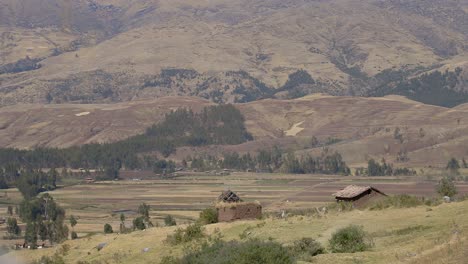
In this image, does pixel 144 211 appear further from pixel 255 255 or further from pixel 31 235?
pixel 255 255

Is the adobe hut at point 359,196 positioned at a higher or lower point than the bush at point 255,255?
higher

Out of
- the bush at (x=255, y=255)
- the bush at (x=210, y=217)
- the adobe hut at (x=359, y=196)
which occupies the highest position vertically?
the adobe hut at (x=359, y=196)

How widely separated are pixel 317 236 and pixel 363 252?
10481 mm

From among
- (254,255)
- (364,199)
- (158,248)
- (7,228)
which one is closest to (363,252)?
(254,255)

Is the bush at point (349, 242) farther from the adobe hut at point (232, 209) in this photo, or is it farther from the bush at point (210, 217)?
the bush at point (210, 217)

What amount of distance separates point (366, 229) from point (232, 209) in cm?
2021

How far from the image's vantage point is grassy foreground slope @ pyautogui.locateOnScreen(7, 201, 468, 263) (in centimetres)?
3922

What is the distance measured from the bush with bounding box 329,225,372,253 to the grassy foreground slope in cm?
63

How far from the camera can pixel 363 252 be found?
140ft

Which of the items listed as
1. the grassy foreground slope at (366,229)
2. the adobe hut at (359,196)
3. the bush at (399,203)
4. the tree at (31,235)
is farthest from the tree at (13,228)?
the bush at (399,203)

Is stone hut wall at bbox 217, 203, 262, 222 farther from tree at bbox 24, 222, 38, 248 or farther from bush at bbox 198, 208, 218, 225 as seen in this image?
tree at bbox 24, 222, 38, 248

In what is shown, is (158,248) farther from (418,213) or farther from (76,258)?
(418,213)

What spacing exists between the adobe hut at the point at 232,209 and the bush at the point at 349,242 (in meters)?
26.7

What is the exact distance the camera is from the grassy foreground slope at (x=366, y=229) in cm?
3922
